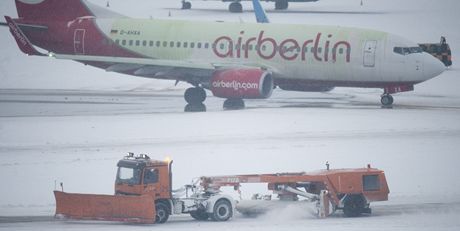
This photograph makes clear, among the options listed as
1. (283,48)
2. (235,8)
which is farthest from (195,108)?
(235,8)

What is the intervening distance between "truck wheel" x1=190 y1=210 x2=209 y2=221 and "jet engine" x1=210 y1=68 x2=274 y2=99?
2097cm

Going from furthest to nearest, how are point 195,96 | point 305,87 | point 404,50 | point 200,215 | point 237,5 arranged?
point 237,5 < point 305,87 < point 195,96 < point 404,50 < point 200,215

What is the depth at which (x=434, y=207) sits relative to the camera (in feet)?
111

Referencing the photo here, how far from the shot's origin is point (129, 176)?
108 feet

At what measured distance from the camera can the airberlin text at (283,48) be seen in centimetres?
5459

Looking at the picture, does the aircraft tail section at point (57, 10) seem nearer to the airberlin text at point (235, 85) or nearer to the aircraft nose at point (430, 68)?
the airberlin text at point (235, 85)

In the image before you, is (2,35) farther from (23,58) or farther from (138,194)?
(138,194)

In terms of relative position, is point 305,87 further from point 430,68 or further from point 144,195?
point 144,195

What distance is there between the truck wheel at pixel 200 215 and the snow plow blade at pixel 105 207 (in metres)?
1.47

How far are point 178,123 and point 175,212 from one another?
1832cm

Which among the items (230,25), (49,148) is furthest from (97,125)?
(230,25)

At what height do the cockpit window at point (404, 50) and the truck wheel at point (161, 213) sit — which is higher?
the cockpit window at point (404, 50)

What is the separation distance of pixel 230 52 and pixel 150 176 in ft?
82.4

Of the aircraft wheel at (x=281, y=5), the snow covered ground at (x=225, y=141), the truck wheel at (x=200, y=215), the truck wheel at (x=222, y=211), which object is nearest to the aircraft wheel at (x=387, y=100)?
the snow covered ground at (x=225, y=141)
